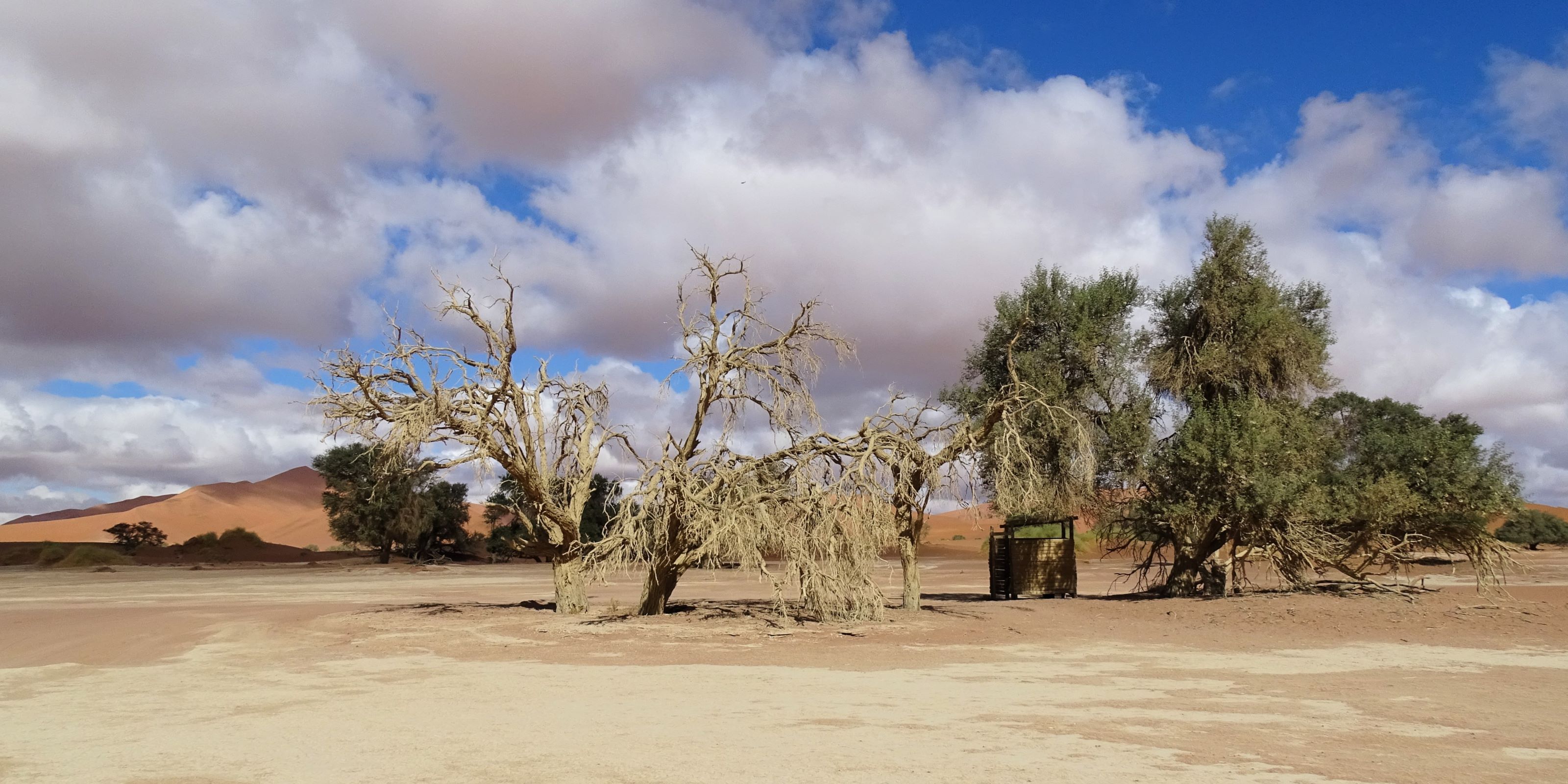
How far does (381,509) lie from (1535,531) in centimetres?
6814

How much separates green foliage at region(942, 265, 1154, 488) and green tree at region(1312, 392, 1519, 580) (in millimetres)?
4664

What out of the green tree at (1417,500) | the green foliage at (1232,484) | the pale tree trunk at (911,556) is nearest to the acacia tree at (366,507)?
the pale tree trunk at (911,556)

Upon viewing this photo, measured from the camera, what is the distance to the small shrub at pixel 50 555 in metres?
56.6

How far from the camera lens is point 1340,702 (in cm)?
1073

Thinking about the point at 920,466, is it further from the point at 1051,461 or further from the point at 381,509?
the point at 381,509

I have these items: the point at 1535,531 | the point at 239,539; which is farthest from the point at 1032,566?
the point at 239,539

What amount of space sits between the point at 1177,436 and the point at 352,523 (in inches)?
1981

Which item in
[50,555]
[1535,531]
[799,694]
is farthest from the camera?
[1535,531]

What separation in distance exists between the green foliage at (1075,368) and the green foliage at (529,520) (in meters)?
9.79

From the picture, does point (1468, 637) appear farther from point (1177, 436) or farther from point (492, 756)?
point (492, 756)

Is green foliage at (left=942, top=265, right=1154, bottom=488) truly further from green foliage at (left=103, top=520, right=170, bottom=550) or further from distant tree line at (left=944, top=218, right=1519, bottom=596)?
green foliage at (left=103, top=520, right=170, bottom=550)

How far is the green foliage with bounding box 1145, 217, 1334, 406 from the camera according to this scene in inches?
936

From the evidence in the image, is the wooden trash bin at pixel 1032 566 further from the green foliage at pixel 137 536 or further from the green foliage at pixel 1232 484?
the green foliage at pixel 137 536

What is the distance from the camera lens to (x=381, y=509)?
188 ft
